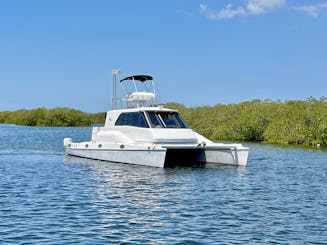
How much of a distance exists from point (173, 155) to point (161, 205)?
51.0 ft

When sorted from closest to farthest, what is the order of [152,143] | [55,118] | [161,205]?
[161,205] < [152,143] < [55,118]

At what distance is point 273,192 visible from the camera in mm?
20328

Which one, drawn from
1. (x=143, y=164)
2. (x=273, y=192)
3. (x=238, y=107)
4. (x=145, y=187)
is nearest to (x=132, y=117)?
(x=143, y=164)

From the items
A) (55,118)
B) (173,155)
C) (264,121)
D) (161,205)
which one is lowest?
(161,205)

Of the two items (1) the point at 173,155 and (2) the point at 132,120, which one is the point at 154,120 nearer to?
(2) the point at 132,120

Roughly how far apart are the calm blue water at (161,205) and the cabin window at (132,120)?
3310 millimetres

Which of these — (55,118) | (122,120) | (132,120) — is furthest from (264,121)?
(55,118)

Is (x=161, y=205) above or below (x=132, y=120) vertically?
below

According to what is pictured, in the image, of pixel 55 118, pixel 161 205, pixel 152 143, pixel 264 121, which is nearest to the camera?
pixel 161 205

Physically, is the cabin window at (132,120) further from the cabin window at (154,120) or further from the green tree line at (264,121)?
the green tree line at (264,121)

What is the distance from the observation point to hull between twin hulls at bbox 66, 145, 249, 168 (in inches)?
1088

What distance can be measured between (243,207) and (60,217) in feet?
20.3

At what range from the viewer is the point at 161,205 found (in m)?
17.2

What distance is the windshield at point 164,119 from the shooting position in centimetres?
3014
